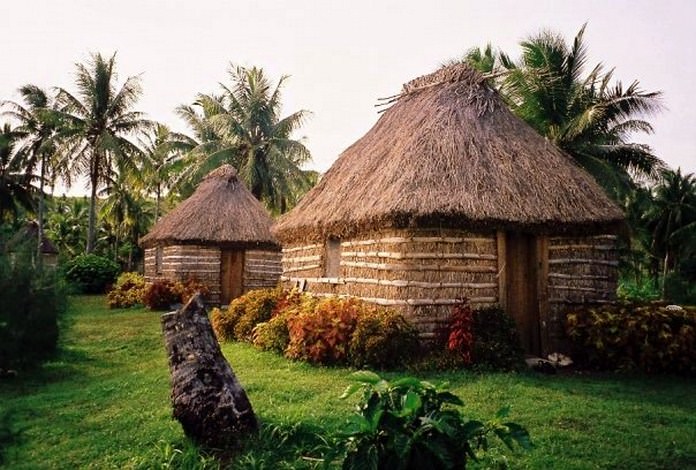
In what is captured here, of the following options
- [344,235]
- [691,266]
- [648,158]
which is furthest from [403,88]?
[691,266]

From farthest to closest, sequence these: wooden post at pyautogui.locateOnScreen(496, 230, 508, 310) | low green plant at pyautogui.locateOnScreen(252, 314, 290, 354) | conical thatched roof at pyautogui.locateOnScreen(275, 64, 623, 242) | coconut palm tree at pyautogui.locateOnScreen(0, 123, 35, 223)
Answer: coconut palm tree at pyautogui.locateOnScreen(0, 123, 35, 223) < low green plant at pyautogui.locateOnScreen(252, 314, 290, 354) < wooden post at pyautogui.locateOnScreen(496, 230, 508, 310) < conical thatched roof at pyautogui.locateOnScreen(275, 64, 623, 242)

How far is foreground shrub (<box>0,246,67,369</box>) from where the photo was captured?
349 inches

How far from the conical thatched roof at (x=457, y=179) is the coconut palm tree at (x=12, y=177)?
23.8 meters

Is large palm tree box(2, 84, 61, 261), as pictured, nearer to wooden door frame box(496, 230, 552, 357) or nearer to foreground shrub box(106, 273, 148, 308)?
foreground shrub box(106, 273, 148, 308)

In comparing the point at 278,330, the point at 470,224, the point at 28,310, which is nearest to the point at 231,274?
the point at 278,330

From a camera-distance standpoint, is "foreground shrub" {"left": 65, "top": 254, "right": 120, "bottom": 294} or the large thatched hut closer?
the large thatched hut

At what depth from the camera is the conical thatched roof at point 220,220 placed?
20.5 metres

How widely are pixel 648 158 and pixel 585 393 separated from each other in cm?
1279

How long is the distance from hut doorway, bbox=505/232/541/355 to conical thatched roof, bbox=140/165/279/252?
11493mm

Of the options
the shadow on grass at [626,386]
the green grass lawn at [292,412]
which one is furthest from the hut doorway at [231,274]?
the shadow on grass at [626,386]

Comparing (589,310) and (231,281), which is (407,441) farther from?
(231,281)

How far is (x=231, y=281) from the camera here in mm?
21328

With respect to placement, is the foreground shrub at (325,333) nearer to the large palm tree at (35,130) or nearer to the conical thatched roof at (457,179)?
the conical thatched roof at (457,179)

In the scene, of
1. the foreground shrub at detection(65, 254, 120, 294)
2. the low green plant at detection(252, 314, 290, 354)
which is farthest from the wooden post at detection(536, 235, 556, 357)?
the foreground shrub at detection(65, 254, 120, 294)
